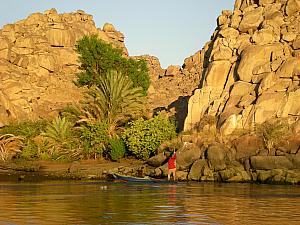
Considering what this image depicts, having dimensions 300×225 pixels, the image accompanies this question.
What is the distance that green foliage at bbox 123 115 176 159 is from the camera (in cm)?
4616

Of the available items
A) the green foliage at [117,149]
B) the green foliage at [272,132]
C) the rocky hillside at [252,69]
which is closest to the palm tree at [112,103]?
the green foliage at [117,149]

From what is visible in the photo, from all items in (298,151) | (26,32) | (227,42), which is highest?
(26,32)

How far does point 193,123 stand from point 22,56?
42598 mm

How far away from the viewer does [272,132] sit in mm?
38344

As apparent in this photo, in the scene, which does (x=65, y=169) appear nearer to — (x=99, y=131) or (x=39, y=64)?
(x=99, y=131)

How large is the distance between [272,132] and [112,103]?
1692 centimetres

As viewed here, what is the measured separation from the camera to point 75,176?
43.1 m

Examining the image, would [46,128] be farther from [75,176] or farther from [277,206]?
[277,206]

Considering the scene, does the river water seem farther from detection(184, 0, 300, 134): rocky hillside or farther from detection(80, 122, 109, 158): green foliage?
detection(80, 122, 109, 158): green foliage

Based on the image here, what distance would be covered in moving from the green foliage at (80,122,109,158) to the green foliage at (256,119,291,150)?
14693 millimetres

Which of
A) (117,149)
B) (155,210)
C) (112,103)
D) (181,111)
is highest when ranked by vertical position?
(181,111)

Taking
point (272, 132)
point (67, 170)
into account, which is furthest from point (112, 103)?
point (272, 132)

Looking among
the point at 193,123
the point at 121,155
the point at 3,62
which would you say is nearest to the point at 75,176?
the point at 121,155

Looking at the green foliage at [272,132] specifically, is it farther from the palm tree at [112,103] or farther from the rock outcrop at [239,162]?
the palm tree at [112,103]
